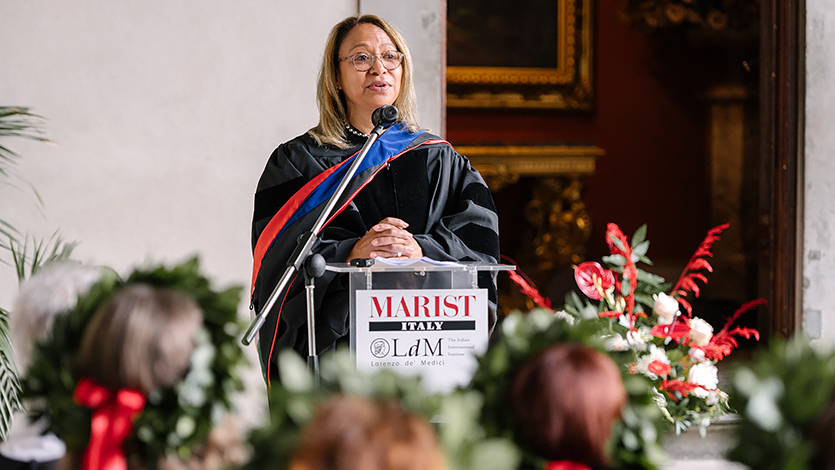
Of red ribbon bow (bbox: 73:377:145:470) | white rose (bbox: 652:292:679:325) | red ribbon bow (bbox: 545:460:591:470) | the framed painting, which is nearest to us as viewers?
red ribbon bow (bbox: 545:460:591:470)

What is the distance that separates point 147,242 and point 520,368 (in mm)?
2772

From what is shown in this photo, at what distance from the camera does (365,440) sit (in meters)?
0.80

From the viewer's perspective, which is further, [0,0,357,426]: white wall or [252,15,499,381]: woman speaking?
[0,0,357,426]: white wall

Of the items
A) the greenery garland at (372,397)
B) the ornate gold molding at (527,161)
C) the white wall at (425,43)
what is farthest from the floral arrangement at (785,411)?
the ornate gold molding at (527,161)

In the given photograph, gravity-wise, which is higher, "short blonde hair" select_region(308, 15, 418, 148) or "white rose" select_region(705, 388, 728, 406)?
"short blonde hair" select_region(308, 15, 418, 148)

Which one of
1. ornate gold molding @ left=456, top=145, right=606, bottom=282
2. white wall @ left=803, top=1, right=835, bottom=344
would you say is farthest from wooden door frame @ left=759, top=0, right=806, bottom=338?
ornate gold molding @ left=456, top=145, right=606, bottom=282

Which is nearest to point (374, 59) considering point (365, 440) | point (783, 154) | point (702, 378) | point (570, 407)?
point (702, 378)

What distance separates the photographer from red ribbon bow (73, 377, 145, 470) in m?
1.11

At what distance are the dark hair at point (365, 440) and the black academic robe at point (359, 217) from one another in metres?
1.39

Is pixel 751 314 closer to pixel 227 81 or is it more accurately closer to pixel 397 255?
pixel 227 81

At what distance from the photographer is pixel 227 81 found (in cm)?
355

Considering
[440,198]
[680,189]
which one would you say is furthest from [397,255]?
[680,189]

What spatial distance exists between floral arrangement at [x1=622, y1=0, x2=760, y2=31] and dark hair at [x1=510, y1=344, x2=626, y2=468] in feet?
17.2

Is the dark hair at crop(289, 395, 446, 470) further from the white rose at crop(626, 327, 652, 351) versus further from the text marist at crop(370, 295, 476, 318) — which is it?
the white rose at crop(626, 327, 652, 351)
